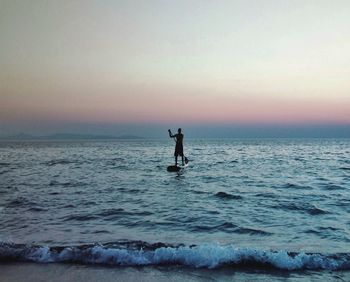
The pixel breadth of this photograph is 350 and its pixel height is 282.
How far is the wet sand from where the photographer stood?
232 inches

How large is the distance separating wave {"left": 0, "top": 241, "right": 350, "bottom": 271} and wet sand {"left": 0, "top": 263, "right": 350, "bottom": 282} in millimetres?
237

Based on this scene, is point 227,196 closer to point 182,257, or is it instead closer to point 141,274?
point 182,257

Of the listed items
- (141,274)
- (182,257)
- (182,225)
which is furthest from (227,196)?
(141,274)

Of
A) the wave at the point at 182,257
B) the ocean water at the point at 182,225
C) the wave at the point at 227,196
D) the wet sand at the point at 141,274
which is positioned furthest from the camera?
the wave at the point at 227,196

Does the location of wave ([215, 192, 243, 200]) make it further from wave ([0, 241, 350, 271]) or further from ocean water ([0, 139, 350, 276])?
wave ([0, 241, 350, 271])

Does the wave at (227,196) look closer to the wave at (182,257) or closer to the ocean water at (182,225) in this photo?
the ocean water at (182,225)

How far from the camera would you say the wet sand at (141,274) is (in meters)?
5.90

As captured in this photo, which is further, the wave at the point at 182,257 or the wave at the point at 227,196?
the wave at the point at 227,196

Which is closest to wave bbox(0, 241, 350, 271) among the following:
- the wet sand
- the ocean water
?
the ocean water

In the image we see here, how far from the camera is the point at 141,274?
20.1 ft

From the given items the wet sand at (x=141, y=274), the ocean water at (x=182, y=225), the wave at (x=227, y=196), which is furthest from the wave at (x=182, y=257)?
the wave at (x=227, y=196)

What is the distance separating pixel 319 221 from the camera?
10.2 metres

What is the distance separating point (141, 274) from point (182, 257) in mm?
941

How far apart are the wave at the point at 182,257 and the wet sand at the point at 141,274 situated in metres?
0.24
